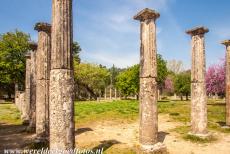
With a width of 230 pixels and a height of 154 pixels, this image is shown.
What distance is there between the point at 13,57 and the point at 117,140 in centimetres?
4428

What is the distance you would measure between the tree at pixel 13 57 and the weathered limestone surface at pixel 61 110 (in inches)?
1754

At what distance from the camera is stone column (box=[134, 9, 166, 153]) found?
11797mm

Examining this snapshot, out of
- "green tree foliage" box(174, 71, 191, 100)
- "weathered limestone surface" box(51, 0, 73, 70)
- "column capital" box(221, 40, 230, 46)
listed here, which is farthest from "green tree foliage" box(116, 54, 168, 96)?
"weathered limestone surface" box(51, 0, 73, 70)

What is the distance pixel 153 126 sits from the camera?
11844 millimetres

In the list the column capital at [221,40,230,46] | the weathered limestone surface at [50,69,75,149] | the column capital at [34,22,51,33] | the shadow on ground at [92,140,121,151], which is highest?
the column capital at [34,22,51,33]

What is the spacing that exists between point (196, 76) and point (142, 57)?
15.9ft

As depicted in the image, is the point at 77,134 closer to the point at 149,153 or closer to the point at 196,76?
the point at 149,153

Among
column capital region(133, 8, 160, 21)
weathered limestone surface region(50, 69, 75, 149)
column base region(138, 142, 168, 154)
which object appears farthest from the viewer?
column capital region(133, 8, 160, 21)

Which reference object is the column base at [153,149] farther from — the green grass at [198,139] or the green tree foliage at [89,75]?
the green tree foliage at [89,75]

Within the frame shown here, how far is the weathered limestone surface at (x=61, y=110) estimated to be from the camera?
9055 millimetres

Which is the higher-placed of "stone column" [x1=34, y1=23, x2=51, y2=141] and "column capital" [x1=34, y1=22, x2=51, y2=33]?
"column capital" [x1=34, y1=22, x2=51, y2=33]

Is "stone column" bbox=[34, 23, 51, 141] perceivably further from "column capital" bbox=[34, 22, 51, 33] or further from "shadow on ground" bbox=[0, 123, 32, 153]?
"shadow on ground" bbox=[0, 123, 32, 153]

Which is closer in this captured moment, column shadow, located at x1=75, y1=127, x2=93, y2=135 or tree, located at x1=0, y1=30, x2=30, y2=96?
column shadow, located at x1=75, y1=127, x2=93, y2=135

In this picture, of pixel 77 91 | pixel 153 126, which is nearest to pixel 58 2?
pixel 153 126
